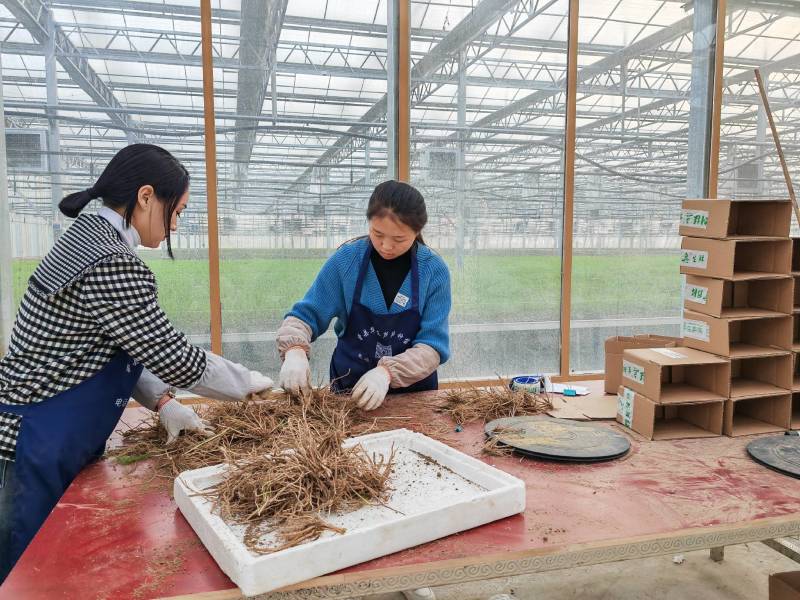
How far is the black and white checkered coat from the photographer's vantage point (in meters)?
1.40

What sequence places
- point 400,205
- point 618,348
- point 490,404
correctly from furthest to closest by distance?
point 618,348 < point 400,205 < point 490,404

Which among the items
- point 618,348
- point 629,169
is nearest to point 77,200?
point 618,348

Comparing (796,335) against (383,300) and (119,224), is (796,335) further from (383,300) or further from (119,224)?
(119,224)

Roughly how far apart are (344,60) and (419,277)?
2.26 metres

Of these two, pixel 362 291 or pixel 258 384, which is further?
pixel 362 291

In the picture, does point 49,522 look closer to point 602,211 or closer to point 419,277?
point 419,277

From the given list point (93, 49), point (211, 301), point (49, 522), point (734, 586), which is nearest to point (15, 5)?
point (93, 49)

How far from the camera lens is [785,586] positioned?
70.5 inches

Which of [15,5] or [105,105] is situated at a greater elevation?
[15,5]

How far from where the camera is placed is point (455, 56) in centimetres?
412

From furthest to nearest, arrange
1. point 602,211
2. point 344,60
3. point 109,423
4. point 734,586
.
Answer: point 602,211 < point 344,60 < point 734,586 < point 109,423

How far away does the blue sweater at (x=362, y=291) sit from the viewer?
231 centimetres

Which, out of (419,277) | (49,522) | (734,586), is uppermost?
(419,277)

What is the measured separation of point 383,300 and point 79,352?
1.13 m
